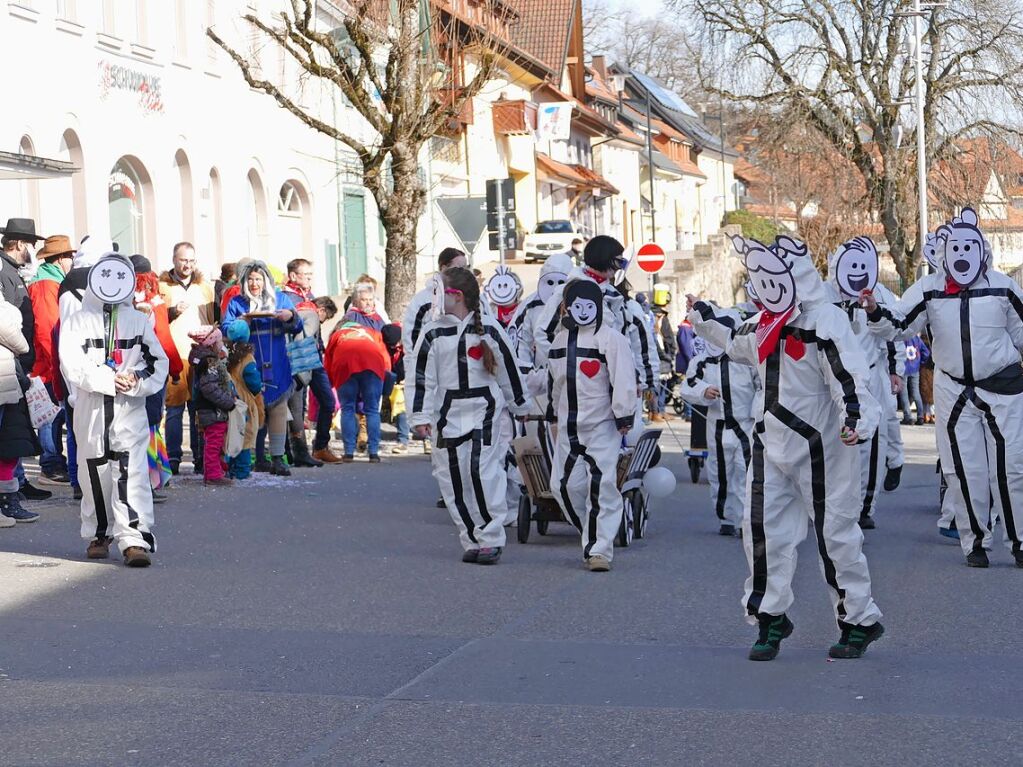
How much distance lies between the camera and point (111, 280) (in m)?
9.91

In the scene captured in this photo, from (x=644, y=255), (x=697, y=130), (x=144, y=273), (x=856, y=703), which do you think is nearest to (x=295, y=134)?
(x=644, y=255)

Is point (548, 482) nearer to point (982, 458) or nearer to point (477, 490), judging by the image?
point (477, 490)

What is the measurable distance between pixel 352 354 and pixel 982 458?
7.66 m

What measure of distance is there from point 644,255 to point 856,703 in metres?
A: 26.6

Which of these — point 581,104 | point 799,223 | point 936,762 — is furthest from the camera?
point 581,104

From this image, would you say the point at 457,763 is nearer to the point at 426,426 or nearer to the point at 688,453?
the point at 426,426

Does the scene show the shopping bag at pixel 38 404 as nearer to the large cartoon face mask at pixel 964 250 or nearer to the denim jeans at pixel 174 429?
the denim jeans at pixel 174 429

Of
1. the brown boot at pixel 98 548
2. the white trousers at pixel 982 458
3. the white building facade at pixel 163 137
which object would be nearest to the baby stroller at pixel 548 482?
the white trousers at pixel 982 458

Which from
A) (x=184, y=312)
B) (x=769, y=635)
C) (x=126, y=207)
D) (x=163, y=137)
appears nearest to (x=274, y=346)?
(x=184, y=312)

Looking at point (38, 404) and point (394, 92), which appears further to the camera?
point (394, 92)

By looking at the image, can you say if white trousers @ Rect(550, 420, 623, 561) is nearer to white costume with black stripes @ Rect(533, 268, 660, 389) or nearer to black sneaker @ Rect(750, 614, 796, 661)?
white costume with black stripes @ Rect(533, 268, 660, 389)

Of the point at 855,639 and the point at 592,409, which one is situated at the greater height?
the point at 592,409

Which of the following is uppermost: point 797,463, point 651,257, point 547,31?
point 547,31

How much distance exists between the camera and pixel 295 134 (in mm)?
34469
